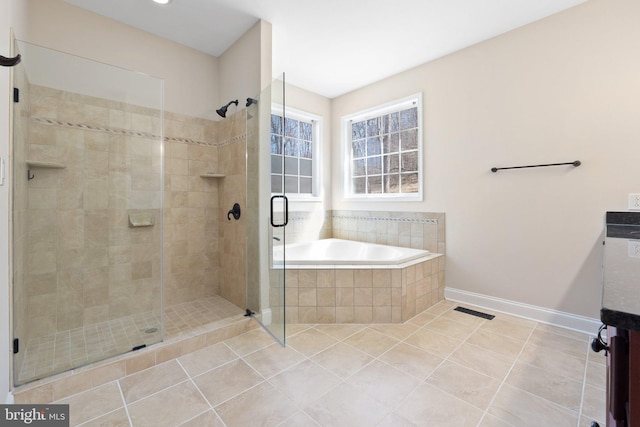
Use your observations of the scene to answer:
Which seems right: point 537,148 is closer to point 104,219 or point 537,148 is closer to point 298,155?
point 298,155

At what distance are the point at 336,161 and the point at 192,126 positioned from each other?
1.95m

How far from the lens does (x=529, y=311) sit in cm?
250

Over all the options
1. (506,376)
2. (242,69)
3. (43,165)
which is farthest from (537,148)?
(43,165)

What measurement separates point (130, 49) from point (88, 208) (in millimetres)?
1476

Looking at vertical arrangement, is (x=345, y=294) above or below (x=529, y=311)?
Answer: above

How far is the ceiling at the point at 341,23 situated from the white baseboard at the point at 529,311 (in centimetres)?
242

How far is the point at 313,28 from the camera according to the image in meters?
2.55

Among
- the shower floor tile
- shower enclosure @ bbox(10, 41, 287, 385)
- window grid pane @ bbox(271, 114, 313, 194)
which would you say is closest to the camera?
the shower floor tile

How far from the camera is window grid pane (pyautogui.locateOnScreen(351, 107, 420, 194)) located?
339cm

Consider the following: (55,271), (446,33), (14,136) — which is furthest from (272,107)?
(55,271)

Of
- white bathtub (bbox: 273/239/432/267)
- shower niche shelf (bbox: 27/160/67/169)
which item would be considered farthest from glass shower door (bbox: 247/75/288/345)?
shower niche shelf (bbox: 27/160/67/169)

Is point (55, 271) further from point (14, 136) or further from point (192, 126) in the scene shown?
point (192, 126)

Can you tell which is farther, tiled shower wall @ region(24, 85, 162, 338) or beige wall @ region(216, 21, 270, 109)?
beige wall @ region(216, 21, 270, 109)

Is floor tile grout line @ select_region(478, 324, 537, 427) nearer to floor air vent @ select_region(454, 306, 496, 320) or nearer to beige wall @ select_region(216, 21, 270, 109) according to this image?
floor air vent @ select_region(454, 306, 496, 320)
